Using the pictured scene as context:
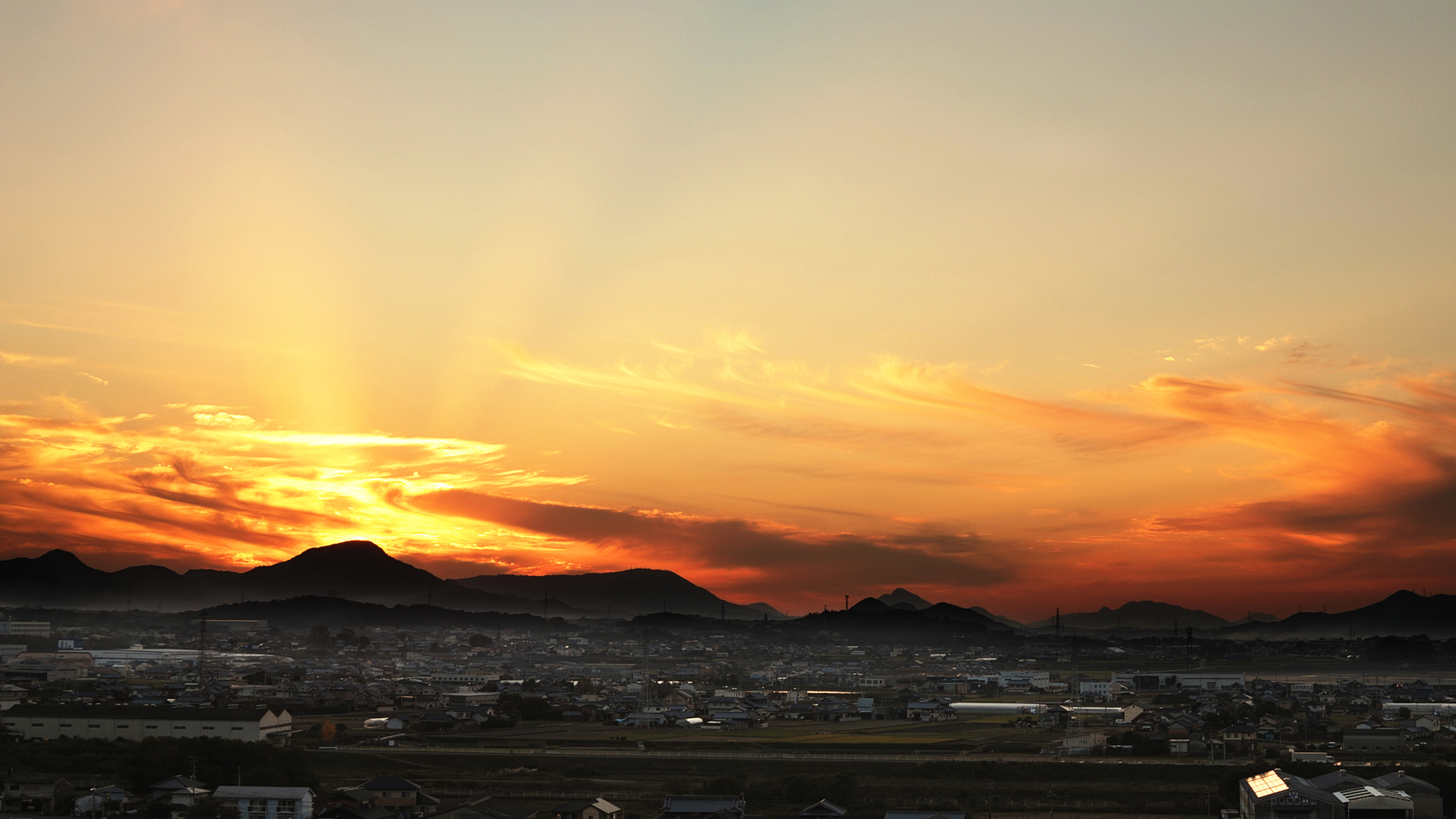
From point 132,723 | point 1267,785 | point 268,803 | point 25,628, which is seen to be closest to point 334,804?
point 268,803

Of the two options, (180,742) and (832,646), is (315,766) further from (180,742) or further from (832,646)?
(832,646)

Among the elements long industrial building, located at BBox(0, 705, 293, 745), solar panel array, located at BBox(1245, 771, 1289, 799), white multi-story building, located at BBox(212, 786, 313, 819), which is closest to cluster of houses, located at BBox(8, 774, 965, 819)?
white multi-story building, located at BBox(212, 786, 313, 819)

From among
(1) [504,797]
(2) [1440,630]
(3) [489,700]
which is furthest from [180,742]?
(2) [1440,630]

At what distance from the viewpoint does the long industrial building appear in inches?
1153

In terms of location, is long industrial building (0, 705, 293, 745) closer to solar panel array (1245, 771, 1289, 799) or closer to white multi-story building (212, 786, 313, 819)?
white multi-story building (212, 786, 313, 819)

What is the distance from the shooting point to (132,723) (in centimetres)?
2953

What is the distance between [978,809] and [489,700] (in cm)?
2742

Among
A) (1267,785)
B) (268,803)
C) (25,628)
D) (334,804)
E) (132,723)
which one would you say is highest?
(1267,785)

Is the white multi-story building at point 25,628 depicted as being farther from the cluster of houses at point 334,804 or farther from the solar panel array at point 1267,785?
the solar panel array at point 1267,785

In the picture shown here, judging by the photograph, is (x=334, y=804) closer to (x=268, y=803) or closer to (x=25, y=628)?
(x=268, y=803)

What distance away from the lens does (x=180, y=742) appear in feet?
81.3

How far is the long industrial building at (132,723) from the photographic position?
29.3 meters

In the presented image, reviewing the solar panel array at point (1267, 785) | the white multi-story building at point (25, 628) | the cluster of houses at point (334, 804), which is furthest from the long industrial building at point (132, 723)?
the white multi-story building at point (25, 628)

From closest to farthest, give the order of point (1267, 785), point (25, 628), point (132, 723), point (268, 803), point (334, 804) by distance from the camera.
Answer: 1. point (1267, 785)
2. point (268, 803)
3. point (334, 804)
4. point (132, 723)
5. point (25, 628)
